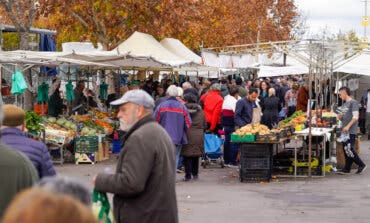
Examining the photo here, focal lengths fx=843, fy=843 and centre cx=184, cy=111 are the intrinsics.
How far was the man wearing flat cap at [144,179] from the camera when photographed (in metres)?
5.48

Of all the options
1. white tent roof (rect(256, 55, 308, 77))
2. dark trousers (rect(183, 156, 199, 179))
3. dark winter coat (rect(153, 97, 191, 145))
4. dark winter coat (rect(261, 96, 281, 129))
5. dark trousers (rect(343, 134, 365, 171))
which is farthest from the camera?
white tent roof (rect(256, 55, 308, 77))

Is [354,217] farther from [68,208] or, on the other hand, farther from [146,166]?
[68,208]

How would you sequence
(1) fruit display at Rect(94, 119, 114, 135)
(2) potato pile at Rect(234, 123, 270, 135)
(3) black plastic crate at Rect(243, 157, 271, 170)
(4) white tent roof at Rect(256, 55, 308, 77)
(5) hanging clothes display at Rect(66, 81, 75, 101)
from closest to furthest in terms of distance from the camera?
1. (2) potato pile at Rect(234, 123, 270, 135)
2. (3) black plastic crate at Rect(243, 157, 271, 170)
3. (1) fruit display at Rect(94, 119, 114, 135)
4. (5) hanging clothes display at Rect(66, 81, 75, 101)
5. (4) white tent roof at Rect(256, 55, 308, 77)

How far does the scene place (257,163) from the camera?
1581 centimetres

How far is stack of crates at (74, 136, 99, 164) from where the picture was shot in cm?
1884

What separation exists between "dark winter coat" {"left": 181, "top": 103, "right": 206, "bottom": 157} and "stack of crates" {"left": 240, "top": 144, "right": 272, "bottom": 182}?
Result: 833 millimetres

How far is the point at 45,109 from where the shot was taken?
23.6 meters

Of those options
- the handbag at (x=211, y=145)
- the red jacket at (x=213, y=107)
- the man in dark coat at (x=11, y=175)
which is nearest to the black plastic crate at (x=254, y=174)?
the handbag at (x=211, y=145)

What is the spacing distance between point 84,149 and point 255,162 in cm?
472

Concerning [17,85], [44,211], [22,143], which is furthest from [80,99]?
[44,211]

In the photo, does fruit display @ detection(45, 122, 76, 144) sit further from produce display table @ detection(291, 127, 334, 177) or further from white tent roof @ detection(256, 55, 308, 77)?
white tent roof @ detection(256, 55, 308, 77)

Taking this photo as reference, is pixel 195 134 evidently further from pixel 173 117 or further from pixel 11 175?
pixel 11 175

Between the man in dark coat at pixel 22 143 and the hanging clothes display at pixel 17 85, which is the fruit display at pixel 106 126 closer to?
the hanging clothes display at pixel 17 85

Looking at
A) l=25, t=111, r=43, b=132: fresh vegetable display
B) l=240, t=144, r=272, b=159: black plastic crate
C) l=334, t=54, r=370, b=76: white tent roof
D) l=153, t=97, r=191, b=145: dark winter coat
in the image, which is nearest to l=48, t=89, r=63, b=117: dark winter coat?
l=25, t=111, r=43, b=132: fresh vegetable display
